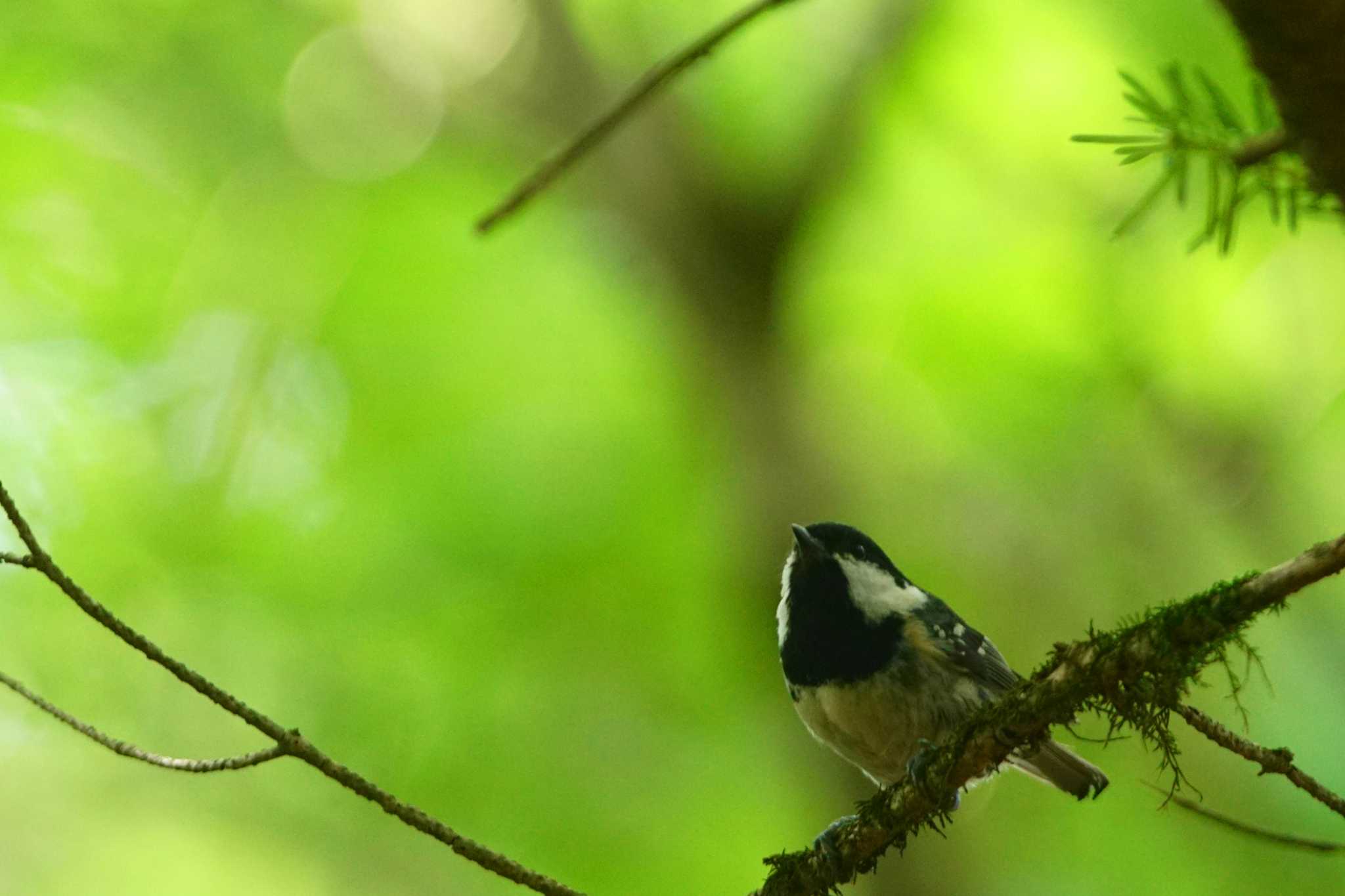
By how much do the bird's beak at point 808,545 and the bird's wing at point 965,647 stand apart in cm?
31

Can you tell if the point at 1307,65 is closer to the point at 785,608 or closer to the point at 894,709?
the point at 894,709

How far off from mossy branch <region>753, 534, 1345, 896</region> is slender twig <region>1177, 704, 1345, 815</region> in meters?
0.03

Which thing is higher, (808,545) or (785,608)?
(808,545)

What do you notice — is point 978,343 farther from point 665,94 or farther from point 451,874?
point 451,874

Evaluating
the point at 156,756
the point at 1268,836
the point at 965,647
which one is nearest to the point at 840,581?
the point at 965,647

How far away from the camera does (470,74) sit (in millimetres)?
5762

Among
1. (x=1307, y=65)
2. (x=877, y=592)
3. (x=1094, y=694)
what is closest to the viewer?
(x=1307, y=65)

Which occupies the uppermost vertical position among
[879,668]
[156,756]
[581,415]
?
[156,756]

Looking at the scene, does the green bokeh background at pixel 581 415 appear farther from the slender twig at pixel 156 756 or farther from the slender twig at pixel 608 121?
the slender twig at pixel 608 121

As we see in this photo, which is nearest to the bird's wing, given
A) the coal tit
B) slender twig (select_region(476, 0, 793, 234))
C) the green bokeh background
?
the coal tit

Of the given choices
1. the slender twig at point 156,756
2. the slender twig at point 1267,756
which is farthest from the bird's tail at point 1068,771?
the slender twig at point 156,756

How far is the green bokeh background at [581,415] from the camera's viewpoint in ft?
16.2

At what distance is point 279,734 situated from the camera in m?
1.70

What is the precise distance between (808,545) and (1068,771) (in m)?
0.87
